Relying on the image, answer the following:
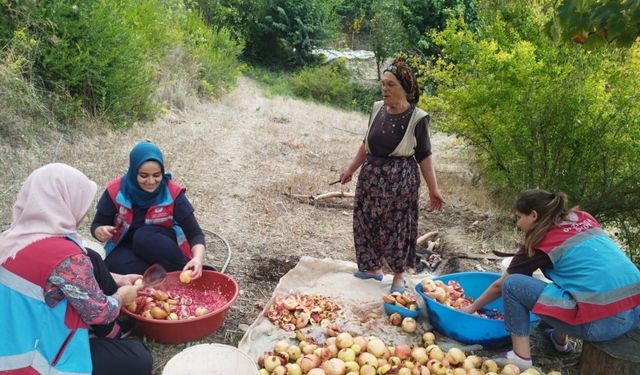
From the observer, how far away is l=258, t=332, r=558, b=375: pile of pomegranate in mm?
2689

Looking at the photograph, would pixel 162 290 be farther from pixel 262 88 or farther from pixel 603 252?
pixel 262 88

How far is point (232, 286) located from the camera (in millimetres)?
3170

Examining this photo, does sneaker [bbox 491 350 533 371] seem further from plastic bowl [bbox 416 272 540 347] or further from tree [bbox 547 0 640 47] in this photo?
tree [bbox 547 0 640 47]

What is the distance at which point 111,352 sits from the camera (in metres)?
2.40

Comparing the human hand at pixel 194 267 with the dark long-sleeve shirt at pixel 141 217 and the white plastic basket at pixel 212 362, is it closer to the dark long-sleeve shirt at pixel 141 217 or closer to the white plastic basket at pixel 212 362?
the dark long-sleeve shirt at pixel 141 217

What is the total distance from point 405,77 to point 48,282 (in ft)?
7.55

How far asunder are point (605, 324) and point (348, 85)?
619 inches

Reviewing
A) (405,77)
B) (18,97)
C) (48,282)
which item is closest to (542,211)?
(405,77)

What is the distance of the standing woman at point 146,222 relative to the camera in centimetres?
306

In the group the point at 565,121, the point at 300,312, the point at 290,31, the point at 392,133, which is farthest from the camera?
the point at 290,31

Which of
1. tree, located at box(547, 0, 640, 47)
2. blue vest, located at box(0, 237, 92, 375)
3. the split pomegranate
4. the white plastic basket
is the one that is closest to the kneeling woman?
tree, located at box(547, 0, 640, 47)

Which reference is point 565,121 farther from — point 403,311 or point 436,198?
point 403,311

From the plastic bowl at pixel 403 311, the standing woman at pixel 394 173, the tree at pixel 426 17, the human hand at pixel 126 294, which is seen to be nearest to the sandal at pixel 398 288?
the standing woman at pixel 394 173

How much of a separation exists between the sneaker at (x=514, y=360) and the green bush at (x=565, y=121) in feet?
7.75
